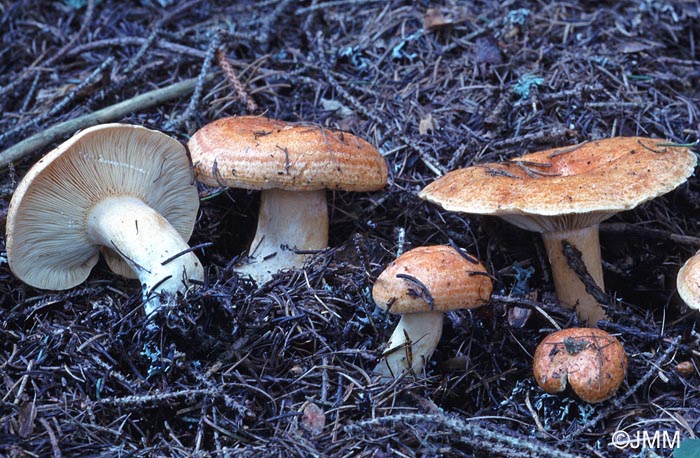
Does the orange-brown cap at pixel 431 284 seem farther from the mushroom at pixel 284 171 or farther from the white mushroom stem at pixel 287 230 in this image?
the white mushroom stem at pixel 287 230

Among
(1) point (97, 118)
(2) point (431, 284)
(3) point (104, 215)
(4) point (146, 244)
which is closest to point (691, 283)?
(2) point (431, 284)

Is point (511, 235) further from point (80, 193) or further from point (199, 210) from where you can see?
point (80, 193)

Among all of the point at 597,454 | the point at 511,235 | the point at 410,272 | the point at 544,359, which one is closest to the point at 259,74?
the point at 511,235

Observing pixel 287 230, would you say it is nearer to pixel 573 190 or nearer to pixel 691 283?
pixel 573 190

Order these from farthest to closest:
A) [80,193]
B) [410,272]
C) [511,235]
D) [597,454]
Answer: [511,235] < [80,193] < [410,272] < [597,454]

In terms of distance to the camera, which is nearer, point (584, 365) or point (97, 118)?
point (584, 365)
